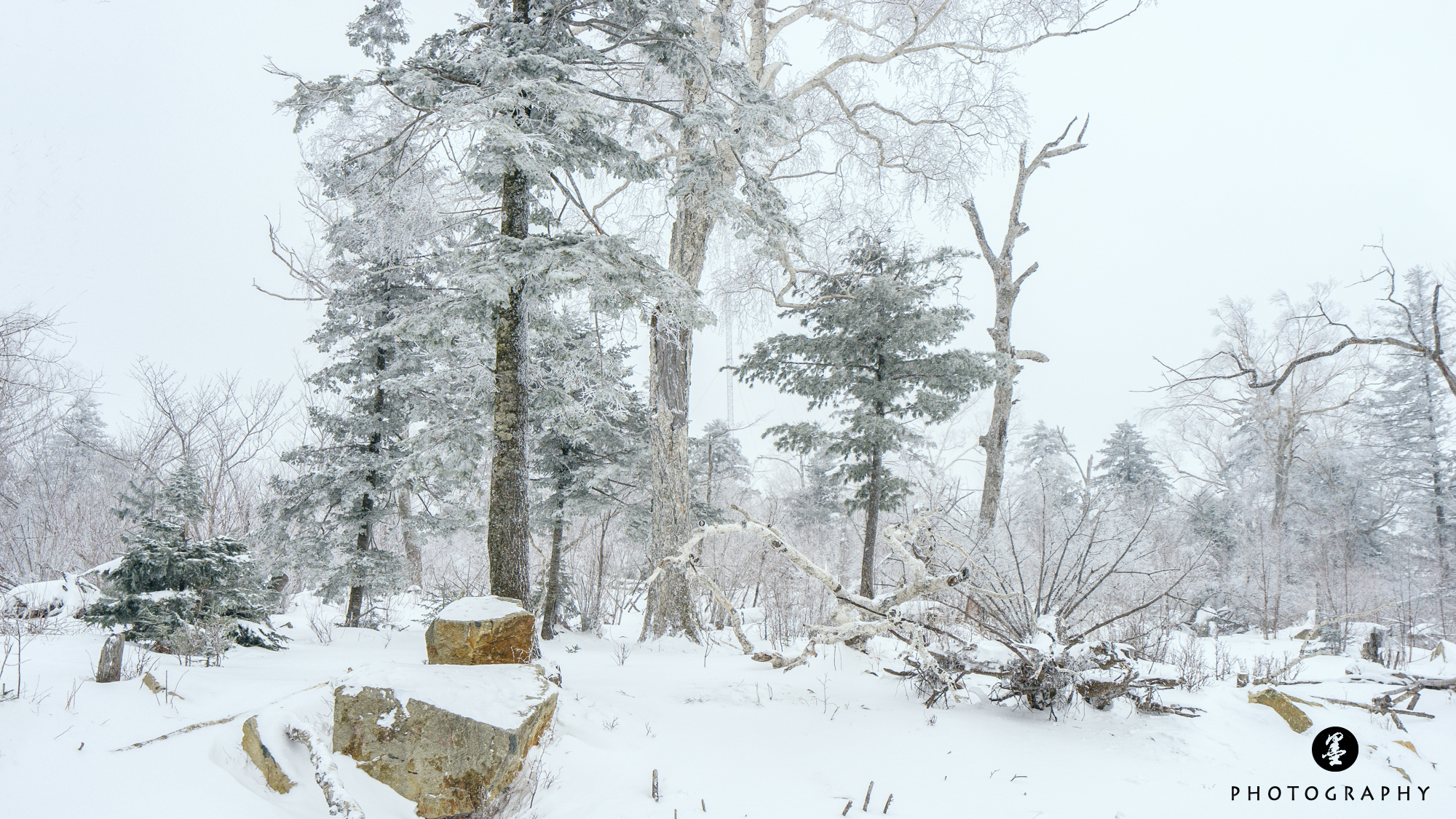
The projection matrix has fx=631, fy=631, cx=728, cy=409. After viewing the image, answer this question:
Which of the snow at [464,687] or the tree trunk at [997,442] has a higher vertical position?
the tree trunk at [997,442]

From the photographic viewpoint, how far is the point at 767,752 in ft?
13.7

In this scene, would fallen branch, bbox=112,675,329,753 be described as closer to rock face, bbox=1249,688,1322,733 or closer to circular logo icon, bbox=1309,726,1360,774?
circular logo icon, bbox=1309,726,1360,774

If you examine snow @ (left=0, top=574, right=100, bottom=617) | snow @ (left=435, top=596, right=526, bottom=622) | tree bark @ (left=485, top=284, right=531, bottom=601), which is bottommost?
snow @ (left=0, top=574, right=100, bottom=617)

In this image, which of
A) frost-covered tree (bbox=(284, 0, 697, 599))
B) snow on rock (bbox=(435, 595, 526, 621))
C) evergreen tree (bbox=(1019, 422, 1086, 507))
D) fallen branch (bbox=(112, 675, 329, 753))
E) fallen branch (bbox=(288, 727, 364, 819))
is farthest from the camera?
evergreen tree (bbox=(1019, 422, 1086, 507))

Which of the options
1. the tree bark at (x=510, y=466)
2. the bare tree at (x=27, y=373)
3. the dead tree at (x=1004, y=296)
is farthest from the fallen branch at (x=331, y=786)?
the bare tree at (x=27, y=373)

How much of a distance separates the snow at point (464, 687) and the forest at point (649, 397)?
493mm

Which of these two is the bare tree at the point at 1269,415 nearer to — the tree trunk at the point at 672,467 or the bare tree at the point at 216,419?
the tree trunk at the point at 672,467

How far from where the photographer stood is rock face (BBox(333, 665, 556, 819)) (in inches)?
137

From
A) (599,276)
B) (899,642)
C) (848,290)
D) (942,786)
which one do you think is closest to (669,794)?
(942,786)

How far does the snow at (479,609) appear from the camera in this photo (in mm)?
4523

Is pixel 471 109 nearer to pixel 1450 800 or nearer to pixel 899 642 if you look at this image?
pixel 899 642

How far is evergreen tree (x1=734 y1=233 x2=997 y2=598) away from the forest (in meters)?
0.06

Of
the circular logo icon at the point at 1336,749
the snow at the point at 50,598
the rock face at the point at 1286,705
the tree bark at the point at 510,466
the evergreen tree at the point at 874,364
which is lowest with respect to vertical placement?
the snow at the point at 50,598

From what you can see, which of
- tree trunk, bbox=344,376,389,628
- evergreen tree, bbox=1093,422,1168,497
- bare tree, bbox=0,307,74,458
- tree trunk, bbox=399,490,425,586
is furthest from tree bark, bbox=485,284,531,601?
evergreen tree, bbox=1093,422,1168,497
